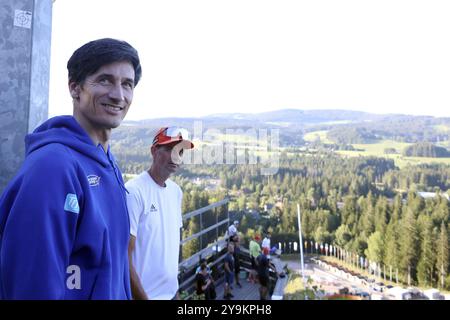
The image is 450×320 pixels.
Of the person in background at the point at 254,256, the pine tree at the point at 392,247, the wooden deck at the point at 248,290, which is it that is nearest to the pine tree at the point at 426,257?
the pine tree at the point at 392,247

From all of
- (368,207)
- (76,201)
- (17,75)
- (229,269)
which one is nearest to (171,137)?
(17,75)

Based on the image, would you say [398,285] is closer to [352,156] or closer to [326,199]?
[326,199]

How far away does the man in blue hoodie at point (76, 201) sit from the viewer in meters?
0.52

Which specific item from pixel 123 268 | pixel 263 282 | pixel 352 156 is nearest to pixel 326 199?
pixel 352 156

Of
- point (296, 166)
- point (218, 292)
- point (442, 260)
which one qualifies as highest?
point (296, 166)

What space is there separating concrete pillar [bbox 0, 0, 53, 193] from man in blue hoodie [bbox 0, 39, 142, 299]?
30 centimetres

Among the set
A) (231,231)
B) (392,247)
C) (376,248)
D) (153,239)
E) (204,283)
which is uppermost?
(153,239)

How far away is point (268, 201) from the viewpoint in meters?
13.2

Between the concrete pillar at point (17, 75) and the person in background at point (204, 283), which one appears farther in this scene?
the person in background at point (204, 283)

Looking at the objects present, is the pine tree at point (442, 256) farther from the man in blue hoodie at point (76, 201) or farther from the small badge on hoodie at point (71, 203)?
the small badge on hoodie at point (71, 203)

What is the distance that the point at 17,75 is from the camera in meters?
0.93

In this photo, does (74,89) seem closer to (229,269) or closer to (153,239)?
(153,239)

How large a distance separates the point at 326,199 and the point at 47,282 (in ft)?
48.7

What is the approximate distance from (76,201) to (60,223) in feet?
0.14
